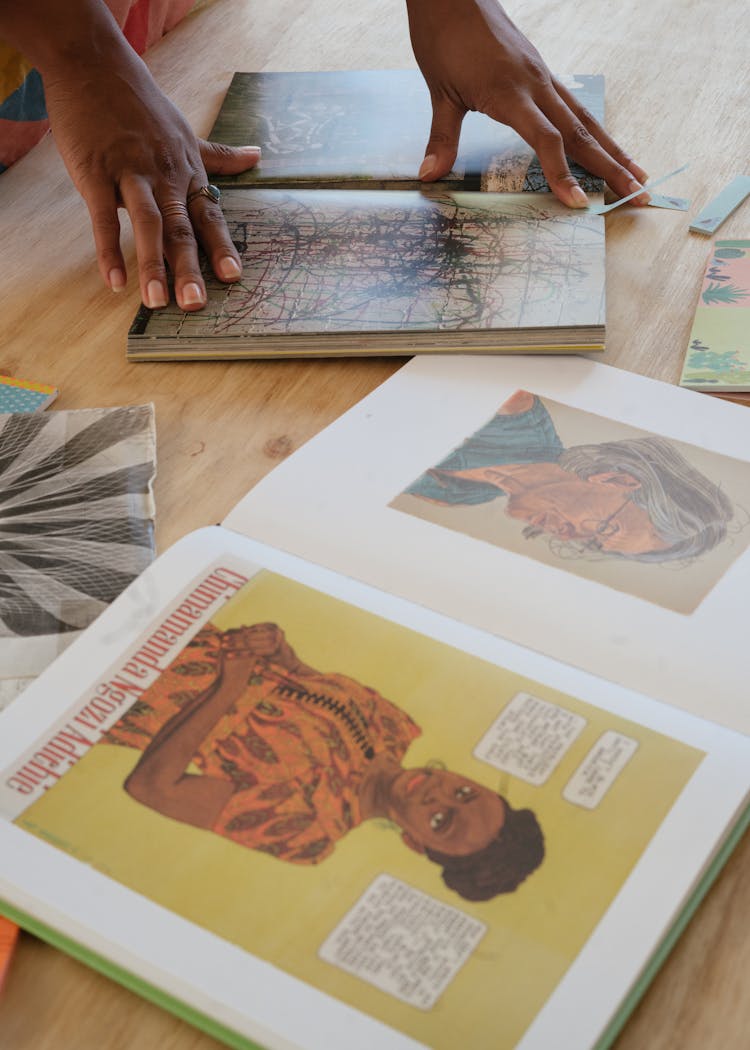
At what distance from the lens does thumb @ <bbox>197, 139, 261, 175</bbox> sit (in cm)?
100

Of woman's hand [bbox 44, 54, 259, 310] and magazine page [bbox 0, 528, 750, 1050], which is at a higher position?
woman's hand [bbox 44, 54, 259, 310]

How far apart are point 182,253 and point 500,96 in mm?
355

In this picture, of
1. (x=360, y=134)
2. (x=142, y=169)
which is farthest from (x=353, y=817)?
(x=360, y=134)

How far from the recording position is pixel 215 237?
0.90 metres

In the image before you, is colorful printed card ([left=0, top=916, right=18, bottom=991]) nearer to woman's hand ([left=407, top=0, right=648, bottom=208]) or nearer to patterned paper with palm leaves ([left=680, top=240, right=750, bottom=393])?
patterned paper with palm leaves ([left=680, top=240, right=750, bottom=393])

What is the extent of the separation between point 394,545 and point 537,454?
5.0 inches

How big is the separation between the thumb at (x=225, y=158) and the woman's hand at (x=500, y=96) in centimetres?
16

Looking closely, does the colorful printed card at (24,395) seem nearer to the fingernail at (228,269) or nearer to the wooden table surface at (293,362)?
the wooden table surface at (293,362)

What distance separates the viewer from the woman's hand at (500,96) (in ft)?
3.22

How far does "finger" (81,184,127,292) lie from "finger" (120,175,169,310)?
0.01 meters

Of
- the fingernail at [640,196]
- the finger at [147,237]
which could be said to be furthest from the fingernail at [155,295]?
the fingernail at [640,196]

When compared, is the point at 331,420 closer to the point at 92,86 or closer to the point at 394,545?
the point at 394,545

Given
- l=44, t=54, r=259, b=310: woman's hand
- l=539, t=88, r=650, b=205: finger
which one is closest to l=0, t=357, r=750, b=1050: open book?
l=44, t=54, r=259, b=310: woman's hand

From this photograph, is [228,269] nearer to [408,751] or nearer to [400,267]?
[400,267]
